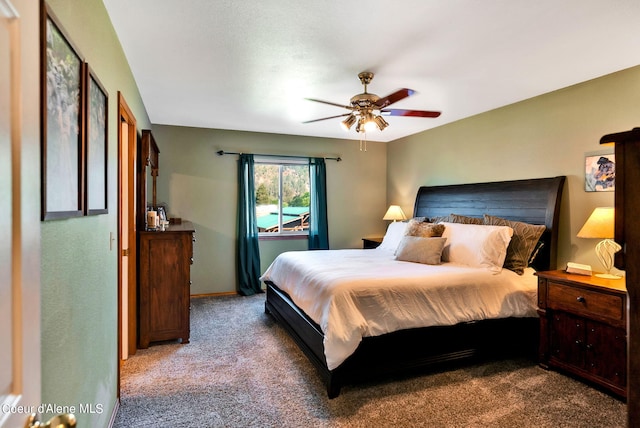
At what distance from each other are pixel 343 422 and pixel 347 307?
28.0 inches

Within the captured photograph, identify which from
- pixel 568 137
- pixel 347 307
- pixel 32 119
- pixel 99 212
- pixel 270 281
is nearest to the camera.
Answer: pixel 32 119

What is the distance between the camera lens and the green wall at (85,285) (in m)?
1.16

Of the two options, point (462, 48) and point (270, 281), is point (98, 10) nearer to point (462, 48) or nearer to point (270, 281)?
point (462, 48)

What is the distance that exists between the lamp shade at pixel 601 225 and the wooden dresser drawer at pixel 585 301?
423mm

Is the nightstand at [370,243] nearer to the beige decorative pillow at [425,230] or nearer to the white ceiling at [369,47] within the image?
the beige decorative pillow at [425,230]

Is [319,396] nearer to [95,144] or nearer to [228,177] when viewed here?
[95,144]

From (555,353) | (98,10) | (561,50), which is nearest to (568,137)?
(561,50)

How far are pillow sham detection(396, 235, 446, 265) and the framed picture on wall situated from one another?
132cm

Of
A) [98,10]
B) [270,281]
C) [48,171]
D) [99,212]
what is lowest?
[270,281]

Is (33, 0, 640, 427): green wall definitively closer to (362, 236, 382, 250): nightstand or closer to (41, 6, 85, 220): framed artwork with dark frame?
(41, 6, 85, 220): framed artwork with dark frame

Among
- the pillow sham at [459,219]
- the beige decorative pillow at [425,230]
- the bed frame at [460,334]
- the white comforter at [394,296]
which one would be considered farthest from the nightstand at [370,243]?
the white comforter at [394,296]

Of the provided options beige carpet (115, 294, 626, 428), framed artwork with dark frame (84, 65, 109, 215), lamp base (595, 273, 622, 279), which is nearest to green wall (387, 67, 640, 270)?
lamp base (595, 273, 622, 279)

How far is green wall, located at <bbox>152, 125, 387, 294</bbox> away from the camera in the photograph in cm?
504

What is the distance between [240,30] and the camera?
2.28m
